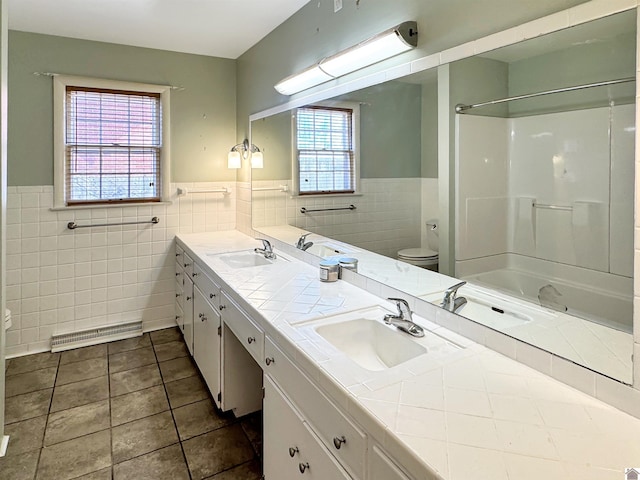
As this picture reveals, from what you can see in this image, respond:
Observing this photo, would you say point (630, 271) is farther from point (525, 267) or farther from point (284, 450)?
point (284, 450)

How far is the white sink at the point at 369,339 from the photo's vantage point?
148 centimetres

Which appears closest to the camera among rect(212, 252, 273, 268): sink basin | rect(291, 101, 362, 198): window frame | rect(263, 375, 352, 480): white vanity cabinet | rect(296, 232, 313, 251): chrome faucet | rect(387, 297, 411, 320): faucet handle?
rect(263, 375, 352, 480): white vanity cabinet

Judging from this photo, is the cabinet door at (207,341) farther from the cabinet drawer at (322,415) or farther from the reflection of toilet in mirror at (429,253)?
the reflection of toilet in mirror at (429,253)

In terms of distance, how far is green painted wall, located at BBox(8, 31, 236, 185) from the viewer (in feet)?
10.1

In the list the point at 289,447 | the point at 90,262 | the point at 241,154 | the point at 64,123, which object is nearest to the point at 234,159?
the point at 241,154

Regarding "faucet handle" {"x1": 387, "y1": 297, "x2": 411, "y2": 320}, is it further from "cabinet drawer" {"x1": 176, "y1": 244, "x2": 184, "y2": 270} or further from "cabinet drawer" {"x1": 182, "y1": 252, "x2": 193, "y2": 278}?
"cabinet drawer" {"x1": 176, "y1": 244, "x2": 184, "y2": 270}

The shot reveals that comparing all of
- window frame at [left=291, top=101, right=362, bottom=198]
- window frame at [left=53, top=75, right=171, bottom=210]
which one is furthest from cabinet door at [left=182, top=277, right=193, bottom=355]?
window frame at [left=291, top=101, right=362, bottom=198]

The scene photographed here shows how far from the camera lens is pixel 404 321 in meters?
1.55

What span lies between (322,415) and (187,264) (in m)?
2.21

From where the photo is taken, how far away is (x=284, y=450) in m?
1.49

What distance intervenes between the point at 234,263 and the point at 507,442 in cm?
222

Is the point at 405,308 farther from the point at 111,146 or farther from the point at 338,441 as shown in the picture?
the point at 111,146

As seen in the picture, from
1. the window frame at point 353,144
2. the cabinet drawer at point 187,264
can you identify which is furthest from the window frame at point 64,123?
the window frame at point 353,144

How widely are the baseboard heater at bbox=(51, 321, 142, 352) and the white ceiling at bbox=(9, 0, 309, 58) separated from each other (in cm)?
235
